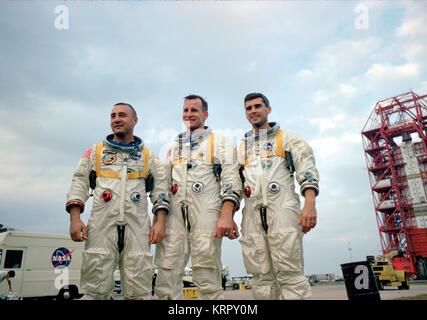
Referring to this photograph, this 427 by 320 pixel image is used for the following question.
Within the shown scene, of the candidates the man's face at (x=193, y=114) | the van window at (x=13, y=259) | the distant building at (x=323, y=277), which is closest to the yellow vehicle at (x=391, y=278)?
the man's face at (x=193, y=114)

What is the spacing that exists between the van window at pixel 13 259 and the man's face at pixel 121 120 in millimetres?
10941

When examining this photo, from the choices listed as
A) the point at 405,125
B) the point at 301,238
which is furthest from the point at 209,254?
the point at 405,125

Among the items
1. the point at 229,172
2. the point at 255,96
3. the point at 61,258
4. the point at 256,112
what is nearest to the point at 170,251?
the point at 229,172

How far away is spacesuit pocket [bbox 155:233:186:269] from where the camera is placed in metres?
3.49

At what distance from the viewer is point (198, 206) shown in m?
3.67

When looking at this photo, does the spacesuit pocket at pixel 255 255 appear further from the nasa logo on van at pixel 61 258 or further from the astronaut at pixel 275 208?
the nasa logo on van at pixel 61 258

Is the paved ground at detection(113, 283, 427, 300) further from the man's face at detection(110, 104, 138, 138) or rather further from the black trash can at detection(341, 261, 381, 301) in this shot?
the man's face at detection(110, 104, 138, 138)

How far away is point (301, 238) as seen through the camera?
3.45 m

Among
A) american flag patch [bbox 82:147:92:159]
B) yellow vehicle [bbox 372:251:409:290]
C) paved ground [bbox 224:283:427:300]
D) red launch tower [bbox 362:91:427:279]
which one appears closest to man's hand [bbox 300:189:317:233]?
american flag patch [bbox 82:147:92:159]

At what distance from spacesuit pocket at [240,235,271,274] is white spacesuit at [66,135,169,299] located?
1067 mm

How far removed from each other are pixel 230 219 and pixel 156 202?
96 centimetres

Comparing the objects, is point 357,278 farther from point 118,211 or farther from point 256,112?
point 118,211

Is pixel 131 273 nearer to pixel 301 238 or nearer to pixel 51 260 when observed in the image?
pixel 301 238

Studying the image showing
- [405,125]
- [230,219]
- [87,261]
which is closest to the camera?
[87,261]
